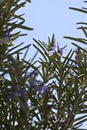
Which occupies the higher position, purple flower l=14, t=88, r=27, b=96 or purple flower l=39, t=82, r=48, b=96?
purple flower l=14, t=88, r=27, b=96

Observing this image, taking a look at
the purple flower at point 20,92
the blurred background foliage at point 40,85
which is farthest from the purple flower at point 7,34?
the purple flower at point 20,92

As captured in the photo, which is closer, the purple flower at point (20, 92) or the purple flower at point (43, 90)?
the purple flower at point (20, 92)

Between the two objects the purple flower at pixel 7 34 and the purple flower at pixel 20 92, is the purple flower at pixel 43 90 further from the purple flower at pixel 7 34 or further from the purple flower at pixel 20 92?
the purple flower at pixel 7 34

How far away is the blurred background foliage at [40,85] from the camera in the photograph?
193cm

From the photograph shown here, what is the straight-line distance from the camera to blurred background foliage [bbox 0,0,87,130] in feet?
6.33

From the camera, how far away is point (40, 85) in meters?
2.17

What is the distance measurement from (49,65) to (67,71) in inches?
5.9

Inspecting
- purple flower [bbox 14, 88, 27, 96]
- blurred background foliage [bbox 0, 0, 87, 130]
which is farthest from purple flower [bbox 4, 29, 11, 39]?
purple flower [bbox 14, 88, 27, 96]

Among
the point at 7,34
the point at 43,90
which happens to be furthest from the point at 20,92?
the point at 7,34

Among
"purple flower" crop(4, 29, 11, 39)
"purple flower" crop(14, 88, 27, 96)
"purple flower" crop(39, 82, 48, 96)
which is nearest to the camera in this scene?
"purple flower" crop(14, 88, 27, 96)

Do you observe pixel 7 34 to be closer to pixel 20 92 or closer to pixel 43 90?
pixel 43 90

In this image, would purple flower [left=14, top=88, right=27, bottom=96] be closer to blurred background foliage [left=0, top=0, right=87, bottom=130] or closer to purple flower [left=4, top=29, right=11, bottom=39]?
blurred background foliage [left=0, top=0, right=87, bottom=130]

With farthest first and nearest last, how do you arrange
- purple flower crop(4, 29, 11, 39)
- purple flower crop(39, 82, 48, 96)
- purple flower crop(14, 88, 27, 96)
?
purple flower crop(4, 29, 11, 39) → purple flower crop(39, 82, 48, 96) → purple flower crop(14, 88, 27, 96)

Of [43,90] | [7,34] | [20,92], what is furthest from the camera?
[7,34]
